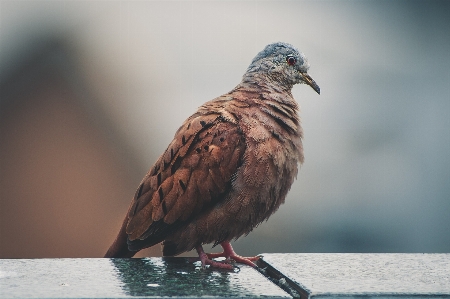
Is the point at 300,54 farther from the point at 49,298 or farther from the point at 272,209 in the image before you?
the point at 49,298

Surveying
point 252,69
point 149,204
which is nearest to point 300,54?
point 252,69

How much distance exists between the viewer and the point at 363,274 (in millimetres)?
2787

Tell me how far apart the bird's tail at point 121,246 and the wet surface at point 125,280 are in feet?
0.88

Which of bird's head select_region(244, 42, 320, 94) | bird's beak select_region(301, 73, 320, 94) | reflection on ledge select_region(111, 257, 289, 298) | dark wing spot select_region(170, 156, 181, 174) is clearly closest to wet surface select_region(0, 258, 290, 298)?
reflection on ledge select_region(111, 257, 289, 298)

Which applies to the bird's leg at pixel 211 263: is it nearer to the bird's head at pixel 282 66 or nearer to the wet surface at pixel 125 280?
the wet surface at pixel 125 280

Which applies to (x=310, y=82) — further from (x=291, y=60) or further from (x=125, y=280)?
(x=125, y=280)

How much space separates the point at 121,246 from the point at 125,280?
0.87 metres

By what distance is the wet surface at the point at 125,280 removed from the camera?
7.61ft

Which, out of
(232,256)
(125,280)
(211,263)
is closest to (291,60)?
(232,256)

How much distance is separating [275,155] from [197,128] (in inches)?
16.2

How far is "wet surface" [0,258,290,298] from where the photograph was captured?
232 cm

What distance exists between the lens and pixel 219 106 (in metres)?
3.49

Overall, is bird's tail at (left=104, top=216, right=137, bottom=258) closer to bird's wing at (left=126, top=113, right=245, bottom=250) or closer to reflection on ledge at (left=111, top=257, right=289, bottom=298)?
bird's wing at (left=126, top=113, right=245, bottom=250)

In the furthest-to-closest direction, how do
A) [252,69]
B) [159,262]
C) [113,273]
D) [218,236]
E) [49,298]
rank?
[252,69]
[218,236]
[159,262]
[113,273]
[49,298]
